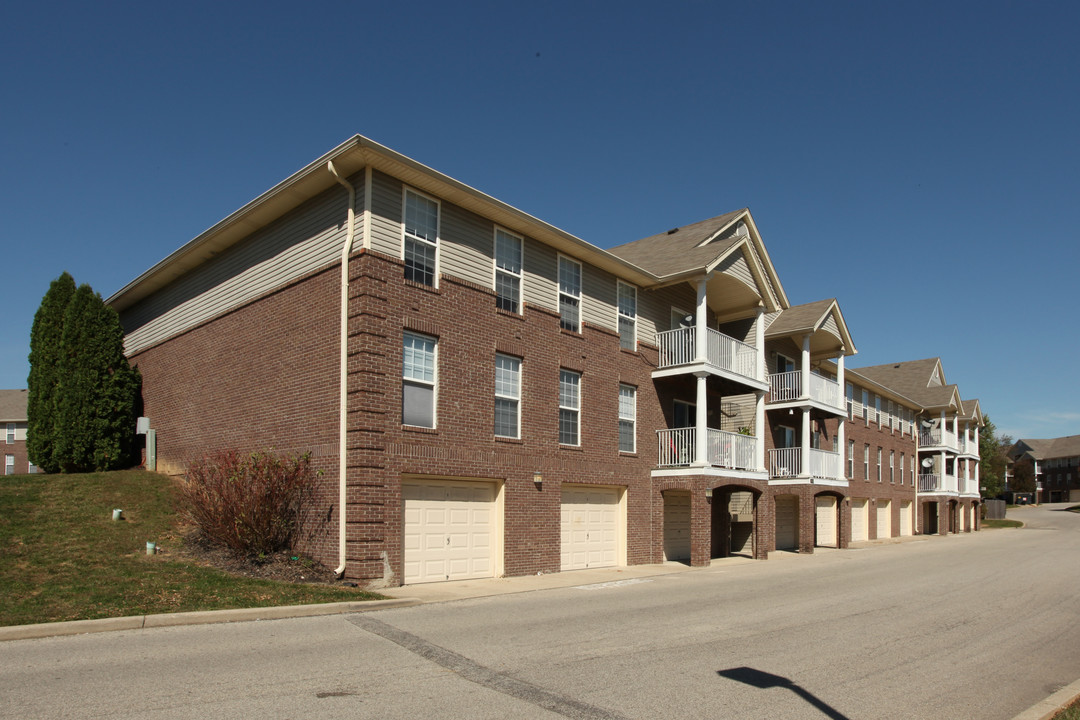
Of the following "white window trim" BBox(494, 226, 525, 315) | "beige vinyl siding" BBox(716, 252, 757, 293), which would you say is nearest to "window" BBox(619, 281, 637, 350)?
"beige vinyl siding" BBox(716, 252, 757, 293)

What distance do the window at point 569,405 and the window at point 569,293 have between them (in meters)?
1.24

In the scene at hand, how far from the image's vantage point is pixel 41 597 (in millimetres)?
10664

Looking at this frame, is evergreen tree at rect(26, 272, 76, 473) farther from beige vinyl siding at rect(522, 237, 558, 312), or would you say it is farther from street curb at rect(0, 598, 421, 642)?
street curb at rect(0, 598, 421, 642)

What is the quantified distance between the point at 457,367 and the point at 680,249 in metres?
10.8

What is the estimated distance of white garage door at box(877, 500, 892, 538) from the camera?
42781 mm

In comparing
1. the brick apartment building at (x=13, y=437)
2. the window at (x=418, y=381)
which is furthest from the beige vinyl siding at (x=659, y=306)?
the brick apartment building at (x=13, y=437)

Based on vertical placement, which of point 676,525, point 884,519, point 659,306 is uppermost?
point 659,306

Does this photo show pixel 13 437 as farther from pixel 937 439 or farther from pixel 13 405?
pixel 937 439

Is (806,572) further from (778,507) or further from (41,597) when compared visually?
(41,597)

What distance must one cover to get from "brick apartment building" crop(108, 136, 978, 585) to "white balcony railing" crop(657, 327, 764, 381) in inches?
2.4

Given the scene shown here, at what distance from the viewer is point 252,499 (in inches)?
569

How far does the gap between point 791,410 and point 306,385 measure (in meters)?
19.9

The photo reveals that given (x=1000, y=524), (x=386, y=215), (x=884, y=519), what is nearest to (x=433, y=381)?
(x=386, y=215)

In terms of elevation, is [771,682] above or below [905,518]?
above
